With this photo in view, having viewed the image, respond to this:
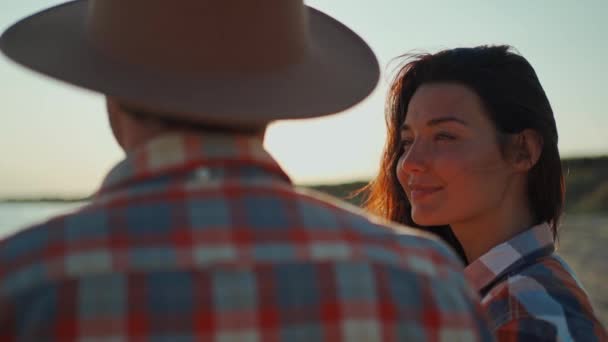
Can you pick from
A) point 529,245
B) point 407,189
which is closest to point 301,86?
point 529,245

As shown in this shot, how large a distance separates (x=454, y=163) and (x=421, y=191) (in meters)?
0.16

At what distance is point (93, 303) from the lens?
112cm

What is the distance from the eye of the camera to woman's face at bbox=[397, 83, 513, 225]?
9.04 ft

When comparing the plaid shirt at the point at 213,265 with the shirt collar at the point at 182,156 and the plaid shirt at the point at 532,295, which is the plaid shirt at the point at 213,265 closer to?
the shirt collar at the point at 182,156

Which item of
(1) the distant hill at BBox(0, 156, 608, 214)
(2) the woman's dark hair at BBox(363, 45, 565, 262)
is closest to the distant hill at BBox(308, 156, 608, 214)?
(1) the distant hill at BBox(0, 156, 608, 214)

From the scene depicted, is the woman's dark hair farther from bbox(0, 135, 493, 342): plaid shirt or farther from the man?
bbox(0, 135, 493, 342): plaid shirt

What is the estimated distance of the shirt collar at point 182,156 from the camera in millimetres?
1221

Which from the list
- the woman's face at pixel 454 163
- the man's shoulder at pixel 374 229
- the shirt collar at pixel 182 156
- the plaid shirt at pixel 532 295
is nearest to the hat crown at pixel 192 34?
the shirt collar at pixel 182 156

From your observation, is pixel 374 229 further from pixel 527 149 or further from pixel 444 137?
pixel 527 149

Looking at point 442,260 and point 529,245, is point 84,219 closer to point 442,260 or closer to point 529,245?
point 442,260

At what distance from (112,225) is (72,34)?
0.44 metres

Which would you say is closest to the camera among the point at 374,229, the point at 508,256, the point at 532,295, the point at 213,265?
the point at 213,265

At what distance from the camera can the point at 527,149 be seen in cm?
287

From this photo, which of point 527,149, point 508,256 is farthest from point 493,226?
point 527,149
